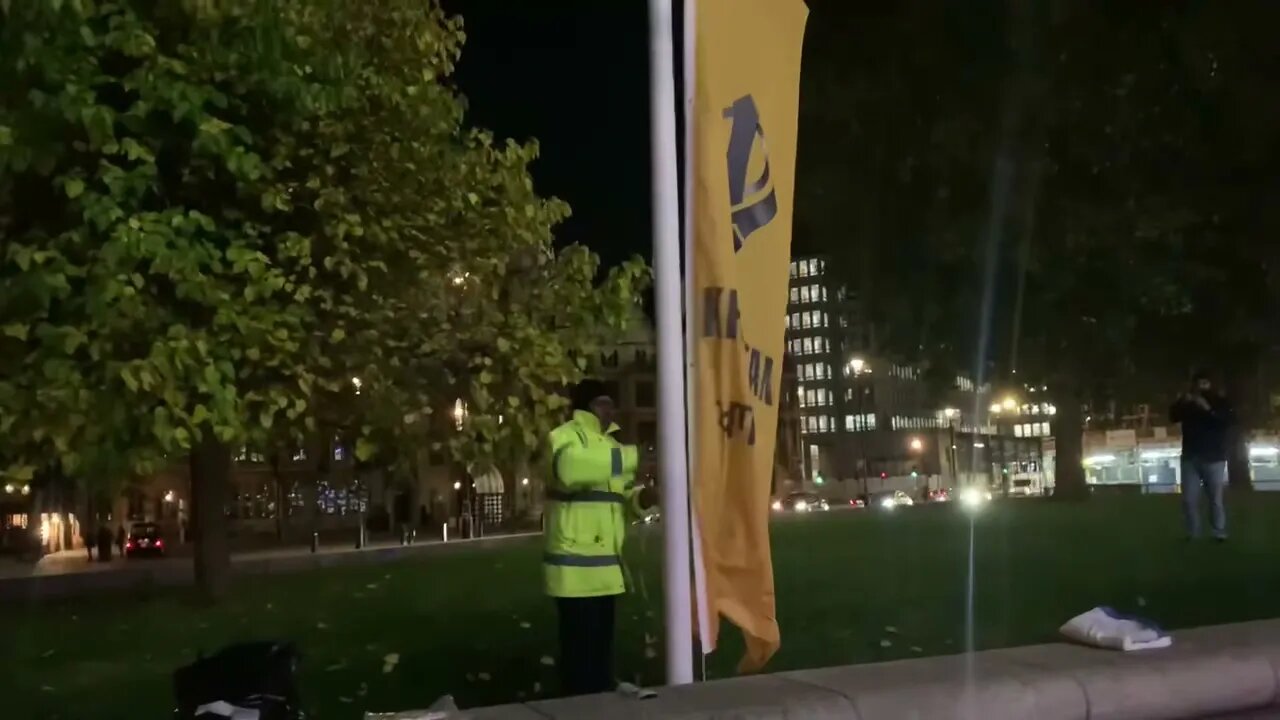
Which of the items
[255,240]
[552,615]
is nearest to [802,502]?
[552,615]

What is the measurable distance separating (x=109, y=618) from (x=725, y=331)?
11692mm

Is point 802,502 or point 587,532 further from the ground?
point 587,532

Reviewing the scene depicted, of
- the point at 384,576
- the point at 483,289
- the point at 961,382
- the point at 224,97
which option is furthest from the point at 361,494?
the point at 224,97

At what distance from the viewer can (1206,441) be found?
1315 centimetres

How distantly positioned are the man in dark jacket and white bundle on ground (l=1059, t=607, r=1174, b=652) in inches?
282

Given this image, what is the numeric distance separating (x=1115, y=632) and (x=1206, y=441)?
7.54 m

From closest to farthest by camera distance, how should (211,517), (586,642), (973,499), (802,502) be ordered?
(586,642), (211,517), (973,499), (802,502)

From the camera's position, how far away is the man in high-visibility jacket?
6402mm

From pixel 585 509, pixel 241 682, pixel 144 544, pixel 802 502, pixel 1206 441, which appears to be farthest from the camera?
pixel 802 502

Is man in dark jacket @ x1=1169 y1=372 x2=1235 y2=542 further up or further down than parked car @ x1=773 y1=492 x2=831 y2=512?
further up

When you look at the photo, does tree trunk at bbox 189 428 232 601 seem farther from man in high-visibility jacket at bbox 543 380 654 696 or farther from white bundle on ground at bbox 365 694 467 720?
white bundle on ground at bbox 365 694 467 720

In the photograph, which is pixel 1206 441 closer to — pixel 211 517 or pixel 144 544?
pixel 211 517

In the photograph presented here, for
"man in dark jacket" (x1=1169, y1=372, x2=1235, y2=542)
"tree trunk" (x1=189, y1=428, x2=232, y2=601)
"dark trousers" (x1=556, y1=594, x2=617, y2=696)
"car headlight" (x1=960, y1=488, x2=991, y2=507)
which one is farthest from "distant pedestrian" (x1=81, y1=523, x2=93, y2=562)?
"dark trousers" (x1=556, y1=594, x2=617, y2=696)

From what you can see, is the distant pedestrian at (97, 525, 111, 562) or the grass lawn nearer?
the grass lawn
